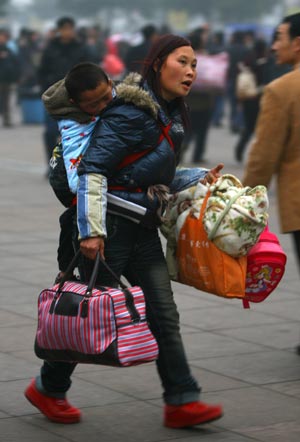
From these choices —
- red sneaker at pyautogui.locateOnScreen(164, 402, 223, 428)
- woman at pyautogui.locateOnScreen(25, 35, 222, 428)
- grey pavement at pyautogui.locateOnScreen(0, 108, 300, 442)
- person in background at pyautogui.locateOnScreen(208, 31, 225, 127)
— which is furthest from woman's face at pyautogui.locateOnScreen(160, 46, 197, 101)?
person in background at pyautogui.locateOnScreen(208, 31, 225, 127)

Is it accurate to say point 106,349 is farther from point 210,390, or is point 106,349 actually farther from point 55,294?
point 210,390

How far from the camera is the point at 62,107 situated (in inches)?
194

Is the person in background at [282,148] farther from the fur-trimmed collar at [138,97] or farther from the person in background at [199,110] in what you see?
the person in background at [199,110]

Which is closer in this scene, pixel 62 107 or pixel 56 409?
pixel 62 107

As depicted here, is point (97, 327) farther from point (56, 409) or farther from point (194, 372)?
point (194, 372)

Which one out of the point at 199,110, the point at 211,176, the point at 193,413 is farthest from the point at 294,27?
the point at 199,110

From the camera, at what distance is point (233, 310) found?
24.4ft

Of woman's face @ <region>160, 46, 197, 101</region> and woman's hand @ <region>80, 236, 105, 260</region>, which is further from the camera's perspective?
woman's face @ <region>160, 46, 197, 101</region>

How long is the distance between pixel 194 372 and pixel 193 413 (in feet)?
3.27

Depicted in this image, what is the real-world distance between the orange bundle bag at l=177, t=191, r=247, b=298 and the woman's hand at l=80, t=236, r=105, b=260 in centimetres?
50

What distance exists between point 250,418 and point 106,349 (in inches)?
35.1

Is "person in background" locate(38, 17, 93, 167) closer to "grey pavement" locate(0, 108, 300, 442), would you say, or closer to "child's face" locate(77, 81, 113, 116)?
"grey pavement" locate(0, 108, 300, 442)

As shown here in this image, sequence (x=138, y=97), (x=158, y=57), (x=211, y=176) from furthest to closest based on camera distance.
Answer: (x=211, y=176) < (x=158, y=57) < (x=138, y=97)

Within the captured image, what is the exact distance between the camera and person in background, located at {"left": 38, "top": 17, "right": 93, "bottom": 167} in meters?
13.7
